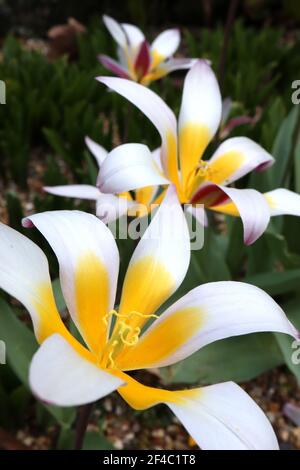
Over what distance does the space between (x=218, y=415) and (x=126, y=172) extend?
12.9 inches

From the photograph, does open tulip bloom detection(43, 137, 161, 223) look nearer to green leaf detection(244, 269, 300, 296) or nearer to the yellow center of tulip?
the yellow center of tulip

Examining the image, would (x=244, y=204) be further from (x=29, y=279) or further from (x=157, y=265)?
(x=29, y=279)

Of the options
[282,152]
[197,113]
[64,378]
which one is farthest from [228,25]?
[64,378]

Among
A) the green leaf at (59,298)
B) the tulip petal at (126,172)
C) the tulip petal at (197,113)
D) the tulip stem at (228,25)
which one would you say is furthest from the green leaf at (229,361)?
the tulip stem at (228,25)

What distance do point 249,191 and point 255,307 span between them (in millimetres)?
254

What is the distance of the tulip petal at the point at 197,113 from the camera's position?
3.28 feet

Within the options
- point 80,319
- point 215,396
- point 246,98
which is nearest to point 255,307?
point 215,396

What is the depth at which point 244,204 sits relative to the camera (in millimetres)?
786

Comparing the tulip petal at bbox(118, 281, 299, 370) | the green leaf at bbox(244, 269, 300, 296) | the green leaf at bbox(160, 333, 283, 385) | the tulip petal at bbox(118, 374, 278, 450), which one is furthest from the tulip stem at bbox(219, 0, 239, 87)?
the tulip petal at bbox(118, 374, 278, 450)

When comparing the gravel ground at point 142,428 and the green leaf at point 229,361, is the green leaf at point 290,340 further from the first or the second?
the gravel ground at point 142,428

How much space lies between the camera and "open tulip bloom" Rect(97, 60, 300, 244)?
750mm

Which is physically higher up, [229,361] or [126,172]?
[126,172]

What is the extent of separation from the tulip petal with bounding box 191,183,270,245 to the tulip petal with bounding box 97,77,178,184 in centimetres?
8

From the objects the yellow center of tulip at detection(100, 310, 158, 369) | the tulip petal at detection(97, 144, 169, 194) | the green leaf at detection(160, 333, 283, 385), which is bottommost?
the green leaf at detection(160, 333, 283, 385)
